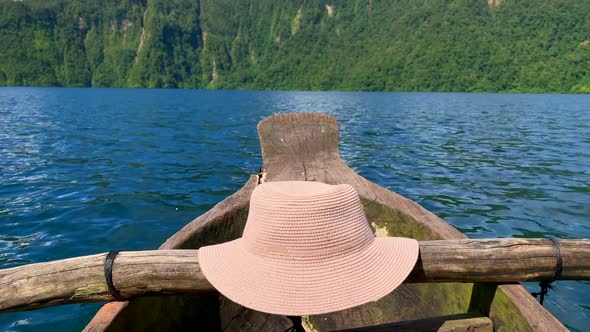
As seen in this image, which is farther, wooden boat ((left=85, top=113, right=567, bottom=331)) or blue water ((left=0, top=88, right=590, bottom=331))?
blue water ((left=0, top=88, right=590, bottom=331))

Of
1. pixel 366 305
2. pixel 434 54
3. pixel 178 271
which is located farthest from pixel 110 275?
pixel 434 54

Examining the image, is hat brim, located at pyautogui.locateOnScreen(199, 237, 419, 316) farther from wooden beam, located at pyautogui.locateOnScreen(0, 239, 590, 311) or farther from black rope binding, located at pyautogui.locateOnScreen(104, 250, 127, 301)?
black rope binding, located at pyautogui.locateOnScreen(104, 250, 127, 301)

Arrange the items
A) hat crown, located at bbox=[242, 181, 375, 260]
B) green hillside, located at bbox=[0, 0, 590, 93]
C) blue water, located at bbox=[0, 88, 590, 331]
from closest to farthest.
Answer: hat crown, located at bbox=[242, 181, 375, 260] < blue water, located at bbox=[0, 88, 590, 331] < green hillside, located at bbox=[0, 0, 590, 93]

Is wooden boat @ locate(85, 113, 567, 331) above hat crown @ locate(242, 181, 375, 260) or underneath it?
underneath

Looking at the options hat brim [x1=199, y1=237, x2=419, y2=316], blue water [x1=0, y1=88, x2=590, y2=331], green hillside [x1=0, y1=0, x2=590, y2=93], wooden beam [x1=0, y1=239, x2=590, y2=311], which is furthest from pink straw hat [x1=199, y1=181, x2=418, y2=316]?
green hillside [x1=0, y1=0, x2=590, y2=93]

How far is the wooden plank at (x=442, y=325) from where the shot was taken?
2564 mm

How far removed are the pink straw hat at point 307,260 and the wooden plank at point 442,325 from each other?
26.6 inches

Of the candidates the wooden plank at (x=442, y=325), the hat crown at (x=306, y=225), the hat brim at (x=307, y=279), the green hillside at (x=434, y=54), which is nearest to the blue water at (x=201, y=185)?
the wooden plank at (x=442, y=325)

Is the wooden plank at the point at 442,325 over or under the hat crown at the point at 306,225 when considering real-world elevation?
under

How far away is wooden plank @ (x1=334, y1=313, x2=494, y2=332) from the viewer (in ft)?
8.41

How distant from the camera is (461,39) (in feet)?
427

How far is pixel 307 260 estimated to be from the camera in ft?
6.42

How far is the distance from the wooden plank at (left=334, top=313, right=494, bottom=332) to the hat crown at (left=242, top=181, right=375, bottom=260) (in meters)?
0.82

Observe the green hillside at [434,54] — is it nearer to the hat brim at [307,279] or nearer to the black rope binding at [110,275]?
the hat brim at [307,279]
